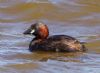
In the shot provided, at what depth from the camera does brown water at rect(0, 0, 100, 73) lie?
10.0 metres

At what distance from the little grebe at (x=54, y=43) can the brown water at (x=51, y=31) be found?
0.54 feet

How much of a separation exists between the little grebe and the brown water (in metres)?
0.17

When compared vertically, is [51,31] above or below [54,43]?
above

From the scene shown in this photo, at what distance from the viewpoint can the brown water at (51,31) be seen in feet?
32.9

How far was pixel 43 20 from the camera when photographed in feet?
50.1

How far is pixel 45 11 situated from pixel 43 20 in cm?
86

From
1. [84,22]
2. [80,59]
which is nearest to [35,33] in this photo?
[80,59]

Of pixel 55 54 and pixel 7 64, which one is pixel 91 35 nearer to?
pixel 55 54

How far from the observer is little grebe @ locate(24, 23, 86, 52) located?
11445mm

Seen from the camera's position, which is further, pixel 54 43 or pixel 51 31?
pixel 51 31

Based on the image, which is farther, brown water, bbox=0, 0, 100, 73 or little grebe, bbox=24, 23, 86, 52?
little grebe, bbox=24, 23, 86, 52

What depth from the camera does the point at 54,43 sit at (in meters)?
11.5

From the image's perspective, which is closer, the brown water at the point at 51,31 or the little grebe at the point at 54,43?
the brown water at the point at 51,31

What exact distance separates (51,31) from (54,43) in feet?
9.10
